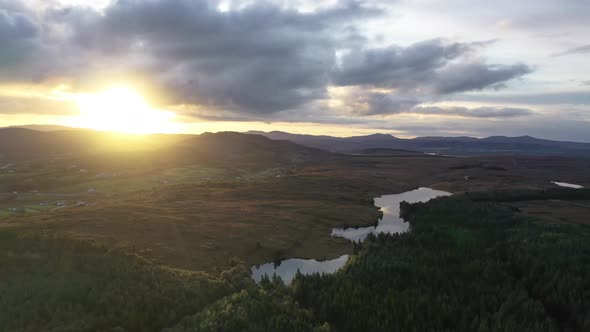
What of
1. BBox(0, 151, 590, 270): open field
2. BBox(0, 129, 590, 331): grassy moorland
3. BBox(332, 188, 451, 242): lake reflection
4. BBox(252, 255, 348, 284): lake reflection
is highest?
BBox(0, 129, 590, 331): grassy moorland

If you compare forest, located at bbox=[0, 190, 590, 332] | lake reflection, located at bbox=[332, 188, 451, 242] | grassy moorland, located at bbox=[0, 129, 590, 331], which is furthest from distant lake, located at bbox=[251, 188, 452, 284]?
forest, located at bbox=[0, 190, 590, 332]

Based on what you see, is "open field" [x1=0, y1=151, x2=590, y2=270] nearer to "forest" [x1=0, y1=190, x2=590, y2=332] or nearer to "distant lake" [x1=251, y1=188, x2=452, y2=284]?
"distant lake" [x1=251, y1=188, x2=452, y2=284]

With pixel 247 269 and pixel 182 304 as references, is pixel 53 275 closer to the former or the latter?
Answer: pixel 182 304

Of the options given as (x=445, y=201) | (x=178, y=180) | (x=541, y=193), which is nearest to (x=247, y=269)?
(x=445, y=201)

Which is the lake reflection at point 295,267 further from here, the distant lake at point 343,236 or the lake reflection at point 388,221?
the lake reflection at point 388,221

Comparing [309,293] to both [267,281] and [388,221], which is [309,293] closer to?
[267,281]

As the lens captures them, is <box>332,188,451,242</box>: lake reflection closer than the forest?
No
